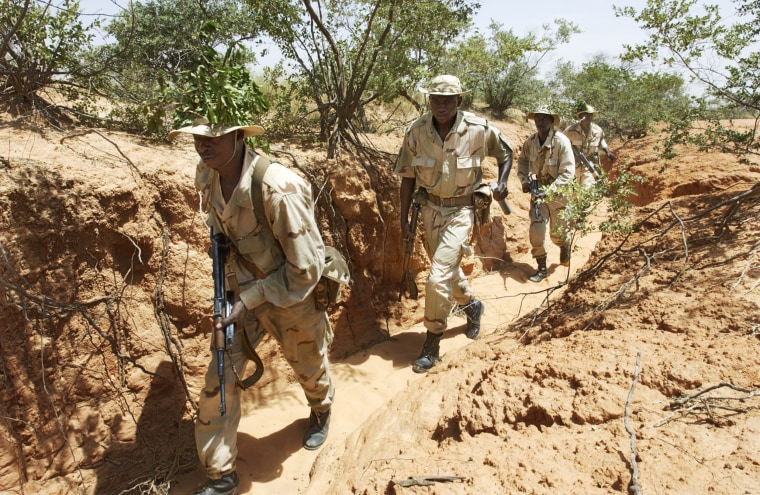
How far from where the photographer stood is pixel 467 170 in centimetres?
438

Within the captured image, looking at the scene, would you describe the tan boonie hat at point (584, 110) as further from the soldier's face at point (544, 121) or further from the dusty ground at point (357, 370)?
the dusty ground at point (357, 370)

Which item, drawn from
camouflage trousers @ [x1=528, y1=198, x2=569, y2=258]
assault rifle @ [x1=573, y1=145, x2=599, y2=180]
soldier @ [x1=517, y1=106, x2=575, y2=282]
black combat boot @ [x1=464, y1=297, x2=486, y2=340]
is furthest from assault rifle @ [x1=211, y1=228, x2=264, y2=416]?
assault rifle @ [x1=573, y1=145, x2=599, y2=180]

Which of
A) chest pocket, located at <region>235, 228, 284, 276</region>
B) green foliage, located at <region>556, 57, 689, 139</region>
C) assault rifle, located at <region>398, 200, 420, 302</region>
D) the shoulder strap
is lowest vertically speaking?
assault rifle, located at <region>398, 200, 420, 302</region>

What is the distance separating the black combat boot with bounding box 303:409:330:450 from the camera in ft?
11.6

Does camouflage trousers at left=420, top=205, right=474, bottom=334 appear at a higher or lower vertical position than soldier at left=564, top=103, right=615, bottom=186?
lower

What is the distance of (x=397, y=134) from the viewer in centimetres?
680

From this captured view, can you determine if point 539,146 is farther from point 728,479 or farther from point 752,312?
point 728,479

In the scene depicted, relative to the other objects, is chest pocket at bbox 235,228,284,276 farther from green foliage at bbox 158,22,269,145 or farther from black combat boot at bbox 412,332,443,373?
black combat boot at bbox 412,332,443,373

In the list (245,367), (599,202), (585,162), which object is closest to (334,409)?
(245,367)

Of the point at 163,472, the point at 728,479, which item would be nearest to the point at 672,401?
the point at 728,479

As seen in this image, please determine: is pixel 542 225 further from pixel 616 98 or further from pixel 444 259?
pixel 616 98

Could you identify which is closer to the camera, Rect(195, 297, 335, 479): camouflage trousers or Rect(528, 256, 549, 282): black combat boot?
Rect(195, 297, 335, 479): camouflage trousers

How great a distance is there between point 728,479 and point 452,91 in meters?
3.23

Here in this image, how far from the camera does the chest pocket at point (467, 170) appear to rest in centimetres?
437
